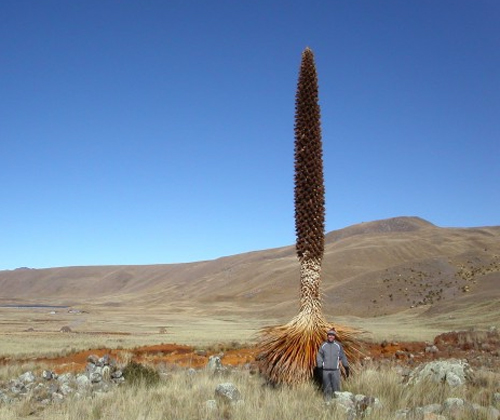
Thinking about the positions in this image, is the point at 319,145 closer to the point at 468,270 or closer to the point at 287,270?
the point at 468,270

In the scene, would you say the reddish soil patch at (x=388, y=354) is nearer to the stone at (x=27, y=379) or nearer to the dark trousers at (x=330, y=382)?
Answer: the stone at (x=27, y=379)

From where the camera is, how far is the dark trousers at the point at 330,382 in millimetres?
9102

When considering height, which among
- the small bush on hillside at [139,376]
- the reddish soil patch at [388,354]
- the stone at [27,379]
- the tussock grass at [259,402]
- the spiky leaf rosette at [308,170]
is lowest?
the reddish soil patch at [388,354]

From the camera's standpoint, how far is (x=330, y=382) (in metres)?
9.22

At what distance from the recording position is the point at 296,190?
32.9ft

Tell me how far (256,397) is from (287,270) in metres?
132

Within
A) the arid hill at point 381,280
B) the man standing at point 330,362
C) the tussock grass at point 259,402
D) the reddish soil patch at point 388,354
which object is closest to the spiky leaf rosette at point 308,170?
the man standing at point 330,362

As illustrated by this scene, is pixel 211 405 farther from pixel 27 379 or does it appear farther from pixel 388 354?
pixel 388 354

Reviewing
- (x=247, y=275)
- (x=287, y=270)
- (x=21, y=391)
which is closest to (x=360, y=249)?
(x=287, y=270)

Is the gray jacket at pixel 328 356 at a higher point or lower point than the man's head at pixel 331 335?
lower

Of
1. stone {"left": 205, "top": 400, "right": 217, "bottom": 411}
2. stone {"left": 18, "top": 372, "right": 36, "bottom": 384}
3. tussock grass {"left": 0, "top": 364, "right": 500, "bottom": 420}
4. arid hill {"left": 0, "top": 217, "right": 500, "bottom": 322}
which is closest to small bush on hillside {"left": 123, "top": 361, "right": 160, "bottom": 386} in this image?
tussock grass {"left": 0, "top": 364, "right": 500, "bottom": 420}

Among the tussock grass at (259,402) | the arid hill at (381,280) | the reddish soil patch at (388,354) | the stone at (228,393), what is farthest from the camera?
the arid hill at (381,280)

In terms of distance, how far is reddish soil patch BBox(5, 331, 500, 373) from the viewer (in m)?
18.0

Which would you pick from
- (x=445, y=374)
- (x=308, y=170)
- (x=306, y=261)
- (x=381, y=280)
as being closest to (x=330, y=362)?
(x=306, y=261)
